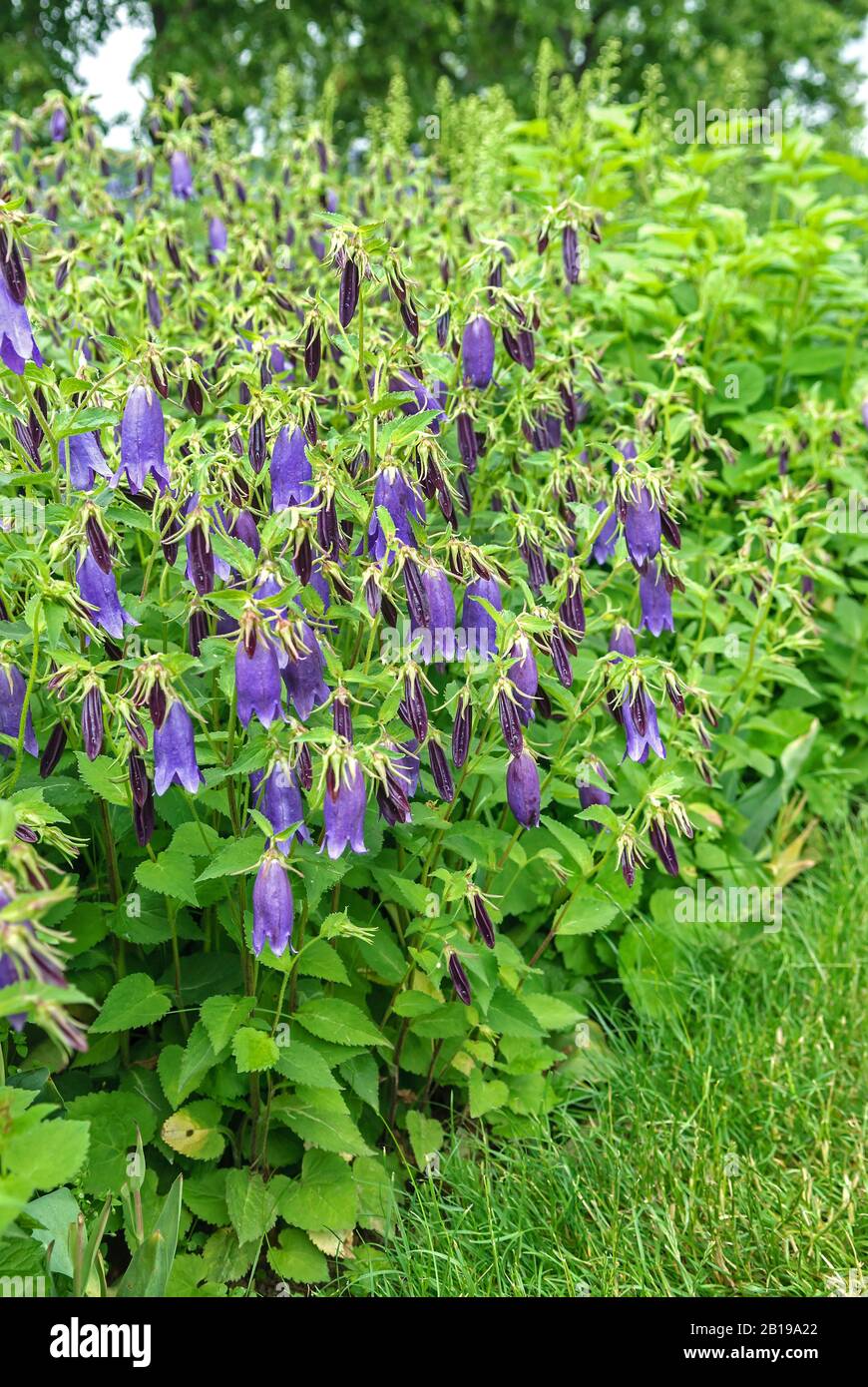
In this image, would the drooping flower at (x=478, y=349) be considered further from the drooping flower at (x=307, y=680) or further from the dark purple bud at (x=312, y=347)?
the drooping flower at (x=307, y=680)

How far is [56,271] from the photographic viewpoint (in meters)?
3.44

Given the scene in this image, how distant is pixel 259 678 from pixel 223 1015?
82 centimetres

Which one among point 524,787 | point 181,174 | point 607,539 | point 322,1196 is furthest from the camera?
point 181,174

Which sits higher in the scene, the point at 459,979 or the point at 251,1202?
the point at 459,979

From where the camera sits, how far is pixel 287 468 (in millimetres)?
2342

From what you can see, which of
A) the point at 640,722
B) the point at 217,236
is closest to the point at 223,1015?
the point at 640,722

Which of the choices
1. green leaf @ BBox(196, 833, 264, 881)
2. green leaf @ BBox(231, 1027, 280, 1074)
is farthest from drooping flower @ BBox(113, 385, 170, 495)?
green leaf @ BBox(231, 1027, 280, 1074)

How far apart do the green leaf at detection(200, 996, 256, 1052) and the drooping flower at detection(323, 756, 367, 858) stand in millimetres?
586

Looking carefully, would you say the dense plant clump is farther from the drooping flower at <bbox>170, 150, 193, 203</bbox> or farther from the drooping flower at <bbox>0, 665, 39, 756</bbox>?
the drooping flower at <bbox>170, 150, 193, 203</bbox>

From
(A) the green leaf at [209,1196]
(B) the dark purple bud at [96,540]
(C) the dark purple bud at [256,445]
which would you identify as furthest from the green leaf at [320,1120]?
(C) the dark purple bud at [256,445]

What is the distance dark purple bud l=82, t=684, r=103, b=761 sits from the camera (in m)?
2.17

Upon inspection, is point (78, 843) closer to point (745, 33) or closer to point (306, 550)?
point (306, 550)

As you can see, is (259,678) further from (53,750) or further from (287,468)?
(53,750)

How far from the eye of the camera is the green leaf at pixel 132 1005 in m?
2.60
